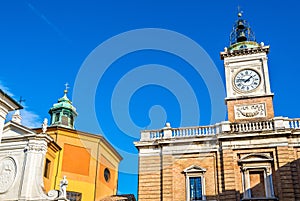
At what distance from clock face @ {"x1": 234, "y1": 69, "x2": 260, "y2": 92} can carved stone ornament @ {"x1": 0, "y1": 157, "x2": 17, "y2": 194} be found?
1611 cm

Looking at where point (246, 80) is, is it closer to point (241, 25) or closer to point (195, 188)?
point (241, 25)

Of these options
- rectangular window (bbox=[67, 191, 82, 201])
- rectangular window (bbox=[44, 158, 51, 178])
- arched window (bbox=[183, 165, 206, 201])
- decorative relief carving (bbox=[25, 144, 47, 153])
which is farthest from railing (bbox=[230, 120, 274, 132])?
rectangular window (bbox=[44, 158, 51, 178])

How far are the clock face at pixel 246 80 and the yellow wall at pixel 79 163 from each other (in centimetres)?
1200

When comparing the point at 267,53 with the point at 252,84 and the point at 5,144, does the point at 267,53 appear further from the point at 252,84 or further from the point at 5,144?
the point at 5,144

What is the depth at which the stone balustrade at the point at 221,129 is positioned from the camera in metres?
21.8

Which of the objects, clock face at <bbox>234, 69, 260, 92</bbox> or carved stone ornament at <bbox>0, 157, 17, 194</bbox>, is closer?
carved stone ornament at <bbox>0, 157, 17, 194</bbox>

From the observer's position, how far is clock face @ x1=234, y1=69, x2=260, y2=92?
24.6 meters

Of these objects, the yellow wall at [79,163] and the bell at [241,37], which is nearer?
the yellow wall at [79,163]

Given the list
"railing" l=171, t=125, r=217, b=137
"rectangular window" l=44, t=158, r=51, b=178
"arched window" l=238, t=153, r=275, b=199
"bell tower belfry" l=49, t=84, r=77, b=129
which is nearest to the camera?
"arched window" l=238, t=153, r=275, b=199

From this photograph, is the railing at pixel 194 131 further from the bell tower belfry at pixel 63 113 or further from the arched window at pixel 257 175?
the bell tower belfry at pixel 63 113

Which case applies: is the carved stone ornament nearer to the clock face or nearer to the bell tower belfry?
the bell tower belfry

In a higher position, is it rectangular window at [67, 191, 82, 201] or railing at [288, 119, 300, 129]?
railing at [288, 119, 300, 129]

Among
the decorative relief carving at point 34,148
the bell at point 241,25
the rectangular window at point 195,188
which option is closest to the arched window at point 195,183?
the rectangular window at point 195,188

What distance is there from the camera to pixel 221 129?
22.7 meters
